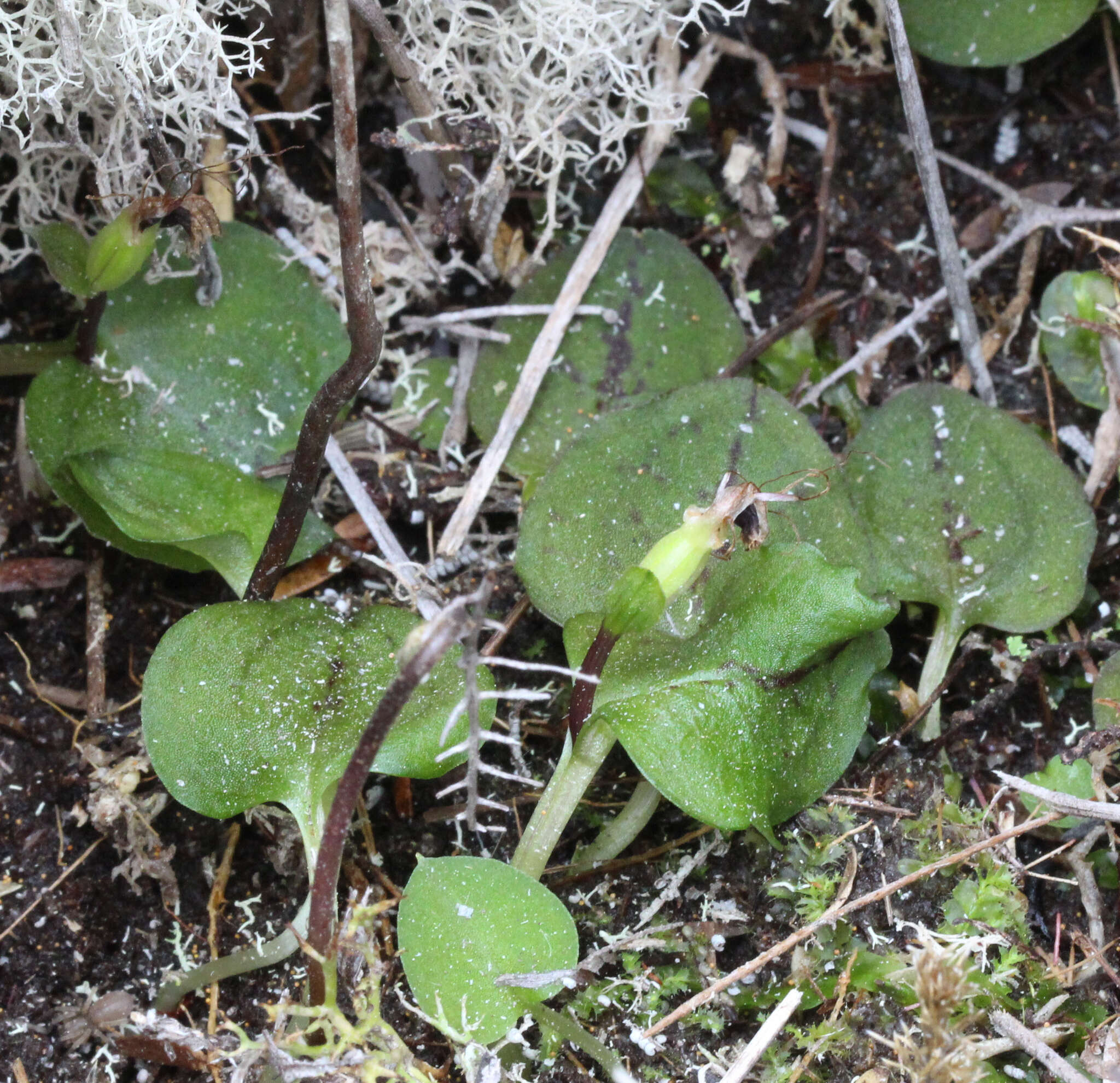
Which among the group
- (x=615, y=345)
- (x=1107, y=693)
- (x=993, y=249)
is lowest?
(x=1107, y=693)

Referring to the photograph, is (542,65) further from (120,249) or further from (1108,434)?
(1108,434)

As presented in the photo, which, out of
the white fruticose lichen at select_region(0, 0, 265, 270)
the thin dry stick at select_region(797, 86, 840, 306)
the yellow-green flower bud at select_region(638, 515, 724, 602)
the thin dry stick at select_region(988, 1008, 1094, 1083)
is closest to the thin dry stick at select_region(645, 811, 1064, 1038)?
the thin dry stick at select_region(988, 1008, 1094, 1083)

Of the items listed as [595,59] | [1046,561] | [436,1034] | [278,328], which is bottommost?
[436,1034]

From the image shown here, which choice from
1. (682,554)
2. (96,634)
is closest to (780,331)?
(682,554)

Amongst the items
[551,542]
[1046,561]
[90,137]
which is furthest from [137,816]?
[1046,561]

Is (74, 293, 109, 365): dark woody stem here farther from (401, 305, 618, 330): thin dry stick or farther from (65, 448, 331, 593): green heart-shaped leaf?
(401, 305, 618, 330): thin dry stick

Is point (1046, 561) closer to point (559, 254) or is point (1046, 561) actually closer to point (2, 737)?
point (559, 254)

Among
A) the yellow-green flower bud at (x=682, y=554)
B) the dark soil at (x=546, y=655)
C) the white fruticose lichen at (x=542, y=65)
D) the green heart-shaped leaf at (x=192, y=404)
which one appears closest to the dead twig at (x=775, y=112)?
the dark soil at (x=546, y=655)
